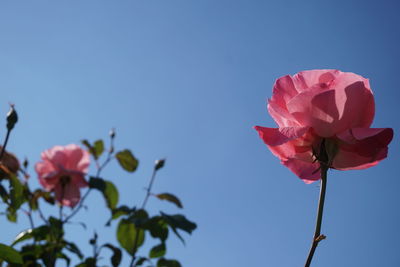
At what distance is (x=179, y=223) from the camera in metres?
1.46

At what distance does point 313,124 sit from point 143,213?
119 cm

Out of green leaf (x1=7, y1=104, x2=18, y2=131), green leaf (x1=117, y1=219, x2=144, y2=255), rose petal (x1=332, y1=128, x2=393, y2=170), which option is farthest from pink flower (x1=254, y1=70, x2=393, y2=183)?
green leaf (x1=117, y1=219, x2=144, y2=255)

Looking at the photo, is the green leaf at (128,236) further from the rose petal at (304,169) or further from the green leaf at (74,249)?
the rose petal at (304,169)

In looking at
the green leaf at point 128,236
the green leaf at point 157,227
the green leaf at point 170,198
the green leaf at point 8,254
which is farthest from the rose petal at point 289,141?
the green leaf at point 170,198

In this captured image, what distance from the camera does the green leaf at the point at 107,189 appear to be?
5.50 ft

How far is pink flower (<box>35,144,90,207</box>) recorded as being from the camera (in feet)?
5.89

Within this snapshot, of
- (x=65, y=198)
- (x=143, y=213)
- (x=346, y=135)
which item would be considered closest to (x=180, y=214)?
(x=143, y=213)

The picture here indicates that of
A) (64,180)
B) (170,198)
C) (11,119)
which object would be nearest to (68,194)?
(64,180)

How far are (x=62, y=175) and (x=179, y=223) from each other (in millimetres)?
746

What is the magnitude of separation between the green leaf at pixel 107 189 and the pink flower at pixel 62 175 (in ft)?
0.48

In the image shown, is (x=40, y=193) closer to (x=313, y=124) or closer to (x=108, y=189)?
(x=108, y=189)

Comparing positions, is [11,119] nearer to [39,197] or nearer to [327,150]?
[39,197]

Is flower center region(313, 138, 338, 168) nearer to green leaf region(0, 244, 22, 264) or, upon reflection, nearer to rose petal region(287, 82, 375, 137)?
rose petal region(287, 82, 375, 137)

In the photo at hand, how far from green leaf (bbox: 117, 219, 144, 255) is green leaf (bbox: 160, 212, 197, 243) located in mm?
219
